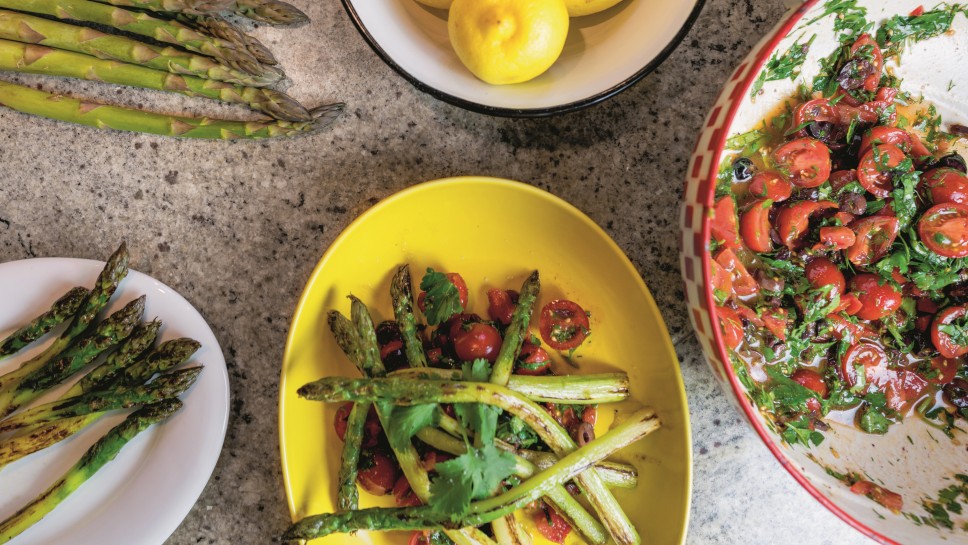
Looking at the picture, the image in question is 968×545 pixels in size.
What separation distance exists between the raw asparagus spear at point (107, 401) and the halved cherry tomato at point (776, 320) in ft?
4.26

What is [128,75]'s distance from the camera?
1.58m

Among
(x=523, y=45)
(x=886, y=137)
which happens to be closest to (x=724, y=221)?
(x=886, y=137)

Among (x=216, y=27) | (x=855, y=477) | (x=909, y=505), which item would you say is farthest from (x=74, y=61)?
(x=909, y=505)

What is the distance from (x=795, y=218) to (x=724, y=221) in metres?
0.18

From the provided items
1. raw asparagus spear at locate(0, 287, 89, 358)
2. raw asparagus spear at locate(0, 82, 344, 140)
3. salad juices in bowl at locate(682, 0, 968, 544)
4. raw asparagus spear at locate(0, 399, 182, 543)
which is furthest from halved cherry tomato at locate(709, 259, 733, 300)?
raw asparagus spear at locate(0, 287, 89, 358)

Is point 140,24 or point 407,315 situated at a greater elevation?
point 140,24

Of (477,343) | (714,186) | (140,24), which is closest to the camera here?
(714,186)

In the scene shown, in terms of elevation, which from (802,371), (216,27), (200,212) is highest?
(216,27)

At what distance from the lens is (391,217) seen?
4.95ft

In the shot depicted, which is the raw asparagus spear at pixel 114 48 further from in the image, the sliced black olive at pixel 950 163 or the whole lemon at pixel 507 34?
the sliced black olive at pixel 950 163

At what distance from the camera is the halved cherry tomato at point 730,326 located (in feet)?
4.45

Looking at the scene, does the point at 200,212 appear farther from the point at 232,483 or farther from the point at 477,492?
the point at 477,492

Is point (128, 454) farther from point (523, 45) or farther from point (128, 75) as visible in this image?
point (523, 45)

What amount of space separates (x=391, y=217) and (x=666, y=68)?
787mm
